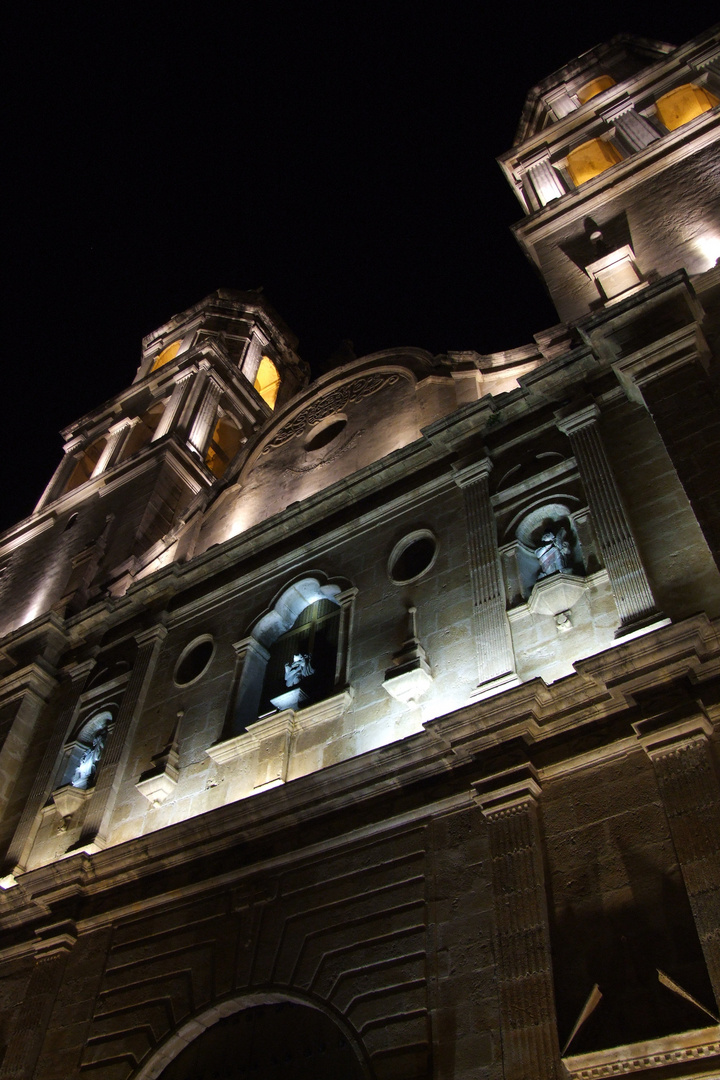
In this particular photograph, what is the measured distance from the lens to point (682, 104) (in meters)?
23.8

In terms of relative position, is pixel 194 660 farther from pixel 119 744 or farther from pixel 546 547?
pixel 546 547

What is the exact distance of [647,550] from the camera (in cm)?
1202

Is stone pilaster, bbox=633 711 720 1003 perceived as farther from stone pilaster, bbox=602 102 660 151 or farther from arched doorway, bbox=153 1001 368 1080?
stone pilaster, bbox=602 102 660 151

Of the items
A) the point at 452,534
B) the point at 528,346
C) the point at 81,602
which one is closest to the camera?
the point at 452,534

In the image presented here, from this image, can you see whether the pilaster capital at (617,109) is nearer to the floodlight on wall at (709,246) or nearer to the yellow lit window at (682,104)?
the yellow lit window at (682,104)

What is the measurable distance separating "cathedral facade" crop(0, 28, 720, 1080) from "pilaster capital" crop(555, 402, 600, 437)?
0.34ft

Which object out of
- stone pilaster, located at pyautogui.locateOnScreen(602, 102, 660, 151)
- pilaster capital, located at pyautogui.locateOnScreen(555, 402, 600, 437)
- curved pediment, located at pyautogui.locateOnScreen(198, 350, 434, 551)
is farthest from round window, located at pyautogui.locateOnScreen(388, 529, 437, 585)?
stone pilaster, located at pyautogui.locateOnScreen(602, 102, 660, 151)

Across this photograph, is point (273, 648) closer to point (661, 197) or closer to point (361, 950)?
point (361, 950)

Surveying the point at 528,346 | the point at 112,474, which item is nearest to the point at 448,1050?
the point at 528,346

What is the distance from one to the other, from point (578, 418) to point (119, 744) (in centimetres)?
966

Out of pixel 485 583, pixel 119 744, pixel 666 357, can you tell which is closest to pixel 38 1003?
pixel 119 744

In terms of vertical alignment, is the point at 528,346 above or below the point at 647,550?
above

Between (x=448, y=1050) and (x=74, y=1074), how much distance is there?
19.6 ft

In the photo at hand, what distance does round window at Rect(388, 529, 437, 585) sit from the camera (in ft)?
49.5
